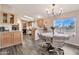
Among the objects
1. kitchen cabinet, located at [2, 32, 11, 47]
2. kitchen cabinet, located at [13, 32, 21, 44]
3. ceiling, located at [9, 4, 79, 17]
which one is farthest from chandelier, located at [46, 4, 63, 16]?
kitchen cabinet, located at [2, 32, 11, 47]

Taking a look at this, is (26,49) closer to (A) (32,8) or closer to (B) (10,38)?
(B) (10,38)

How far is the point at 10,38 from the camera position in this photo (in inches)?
71.1

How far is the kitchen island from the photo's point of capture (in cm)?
175

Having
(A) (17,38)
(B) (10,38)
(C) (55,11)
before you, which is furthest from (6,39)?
(C) (55,11)

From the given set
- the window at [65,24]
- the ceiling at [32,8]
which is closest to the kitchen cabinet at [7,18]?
the ceiling at [32,8]

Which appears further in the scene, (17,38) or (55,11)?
(17,38)

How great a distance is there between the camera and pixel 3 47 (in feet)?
5.74

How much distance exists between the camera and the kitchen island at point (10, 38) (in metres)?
1.75

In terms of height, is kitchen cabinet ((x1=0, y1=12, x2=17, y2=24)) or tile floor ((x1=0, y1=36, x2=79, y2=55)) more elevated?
kitchen cabinet ((x1=0, y1=12, x2=17, y2=24))

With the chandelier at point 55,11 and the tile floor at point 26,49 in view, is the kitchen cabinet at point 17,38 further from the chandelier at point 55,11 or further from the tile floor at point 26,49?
the chandelier at point 55,11

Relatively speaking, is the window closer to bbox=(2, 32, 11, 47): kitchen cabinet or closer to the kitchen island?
the kitchen island

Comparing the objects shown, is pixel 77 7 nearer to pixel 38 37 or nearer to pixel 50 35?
pixel 50 35

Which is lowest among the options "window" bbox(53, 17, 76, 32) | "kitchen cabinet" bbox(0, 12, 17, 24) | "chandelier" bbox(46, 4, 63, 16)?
"window" bbox(53, 17, 76, 32)
